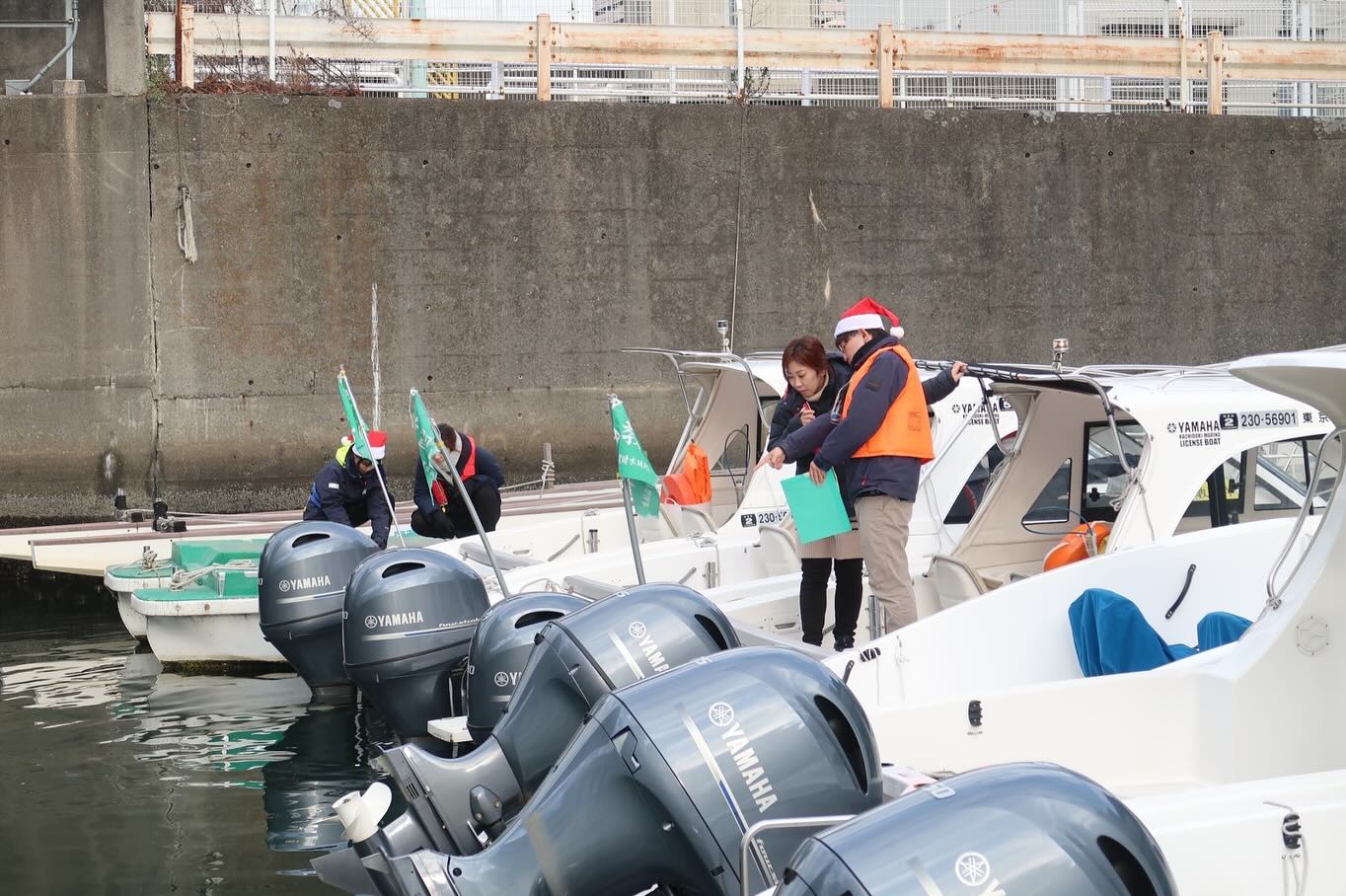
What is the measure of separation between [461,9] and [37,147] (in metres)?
4.67

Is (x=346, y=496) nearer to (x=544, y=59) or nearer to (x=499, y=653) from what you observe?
(x=499, y=653)

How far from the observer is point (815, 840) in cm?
257

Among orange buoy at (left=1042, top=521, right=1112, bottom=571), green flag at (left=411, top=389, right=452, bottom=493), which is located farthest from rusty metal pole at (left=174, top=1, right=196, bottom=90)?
orange buoy at (left=1042, top=521, right=1112, bottom=571)

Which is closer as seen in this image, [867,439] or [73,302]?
[867,439]

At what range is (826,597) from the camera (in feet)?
21.4

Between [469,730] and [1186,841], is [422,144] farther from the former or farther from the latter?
[1186,841]

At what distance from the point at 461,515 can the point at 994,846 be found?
730 cm

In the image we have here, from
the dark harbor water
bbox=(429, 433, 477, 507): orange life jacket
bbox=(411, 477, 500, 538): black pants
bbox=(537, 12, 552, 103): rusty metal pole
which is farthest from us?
bbox=(537, 12, 552, 103): rusty metal pole

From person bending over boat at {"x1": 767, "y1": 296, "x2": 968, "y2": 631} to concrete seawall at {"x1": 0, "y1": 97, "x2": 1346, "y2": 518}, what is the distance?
9.33m

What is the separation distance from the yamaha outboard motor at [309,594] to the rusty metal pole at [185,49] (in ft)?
28.0

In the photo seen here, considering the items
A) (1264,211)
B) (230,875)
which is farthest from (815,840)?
(1264,211)

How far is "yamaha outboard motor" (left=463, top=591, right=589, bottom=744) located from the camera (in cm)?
532

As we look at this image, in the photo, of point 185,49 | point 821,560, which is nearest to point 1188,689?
point 821,560

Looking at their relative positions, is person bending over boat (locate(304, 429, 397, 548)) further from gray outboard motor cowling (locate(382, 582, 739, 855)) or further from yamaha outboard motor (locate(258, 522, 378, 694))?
gray outboard motor cowling (locate(382, 582, 739, 855))
